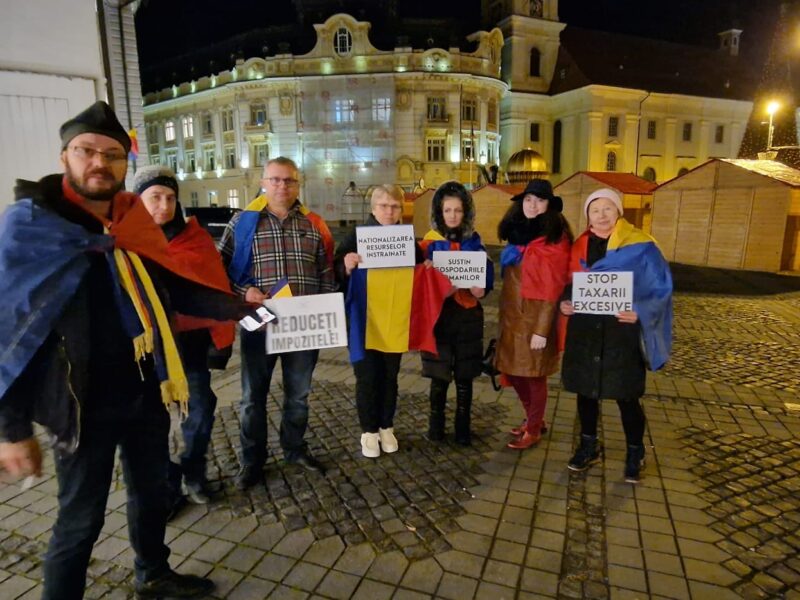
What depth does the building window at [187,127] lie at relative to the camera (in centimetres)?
A: 5244

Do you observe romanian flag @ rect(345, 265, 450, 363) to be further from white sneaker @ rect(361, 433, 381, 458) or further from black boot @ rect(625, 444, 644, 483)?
black boot @ rect(625, 444, 644, 483)

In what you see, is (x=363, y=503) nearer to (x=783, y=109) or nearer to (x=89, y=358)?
(x=89, y=358)

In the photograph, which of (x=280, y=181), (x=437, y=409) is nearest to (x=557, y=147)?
(x=437, y=409)

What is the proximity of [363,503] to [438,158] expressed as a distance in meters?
43.4

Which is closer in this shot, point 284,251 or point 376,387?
point 284,251

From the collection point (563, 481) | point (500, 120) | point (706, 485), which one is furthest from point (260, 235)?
point (500, 120)

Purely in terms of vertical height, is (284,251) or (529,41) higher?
(529,41)

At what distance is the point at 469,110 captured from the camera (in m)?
44.9

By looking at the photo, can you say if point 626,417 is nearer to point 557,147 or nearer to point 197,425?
point 197,425

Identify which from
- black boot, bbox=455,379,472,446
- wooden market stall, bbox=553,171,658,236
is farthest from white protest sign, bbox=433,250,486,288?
wooden market stall, bbox=553,171,658,236

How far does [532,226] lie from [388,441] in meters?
2.12

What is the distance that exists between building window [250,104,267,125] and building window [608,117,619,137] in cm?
3236

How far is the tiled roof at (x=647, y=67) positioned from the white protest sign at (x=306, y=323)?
50725 mm

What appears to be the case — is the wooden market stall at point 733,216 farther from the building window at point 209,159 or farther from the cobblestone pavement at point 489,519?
the building window at point 209,159
